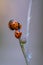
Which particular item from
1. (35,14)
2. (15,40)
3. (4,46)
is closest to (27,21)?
(35,14)

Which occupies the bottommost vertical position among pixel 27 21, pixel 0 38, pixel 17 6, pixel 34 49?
pixel 34 49

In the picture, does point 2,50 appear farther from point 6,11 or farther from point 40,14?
point 40,14

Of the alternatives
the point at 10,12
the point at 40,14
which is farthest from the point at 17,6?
the point at 40,14

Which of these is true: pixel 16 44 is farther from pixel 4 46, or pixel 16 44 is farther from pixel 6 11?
pixel 6 11

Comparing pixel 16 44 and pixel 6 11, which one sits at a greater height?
pixel 6 11

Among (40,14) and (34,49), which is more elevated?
(40,14)
